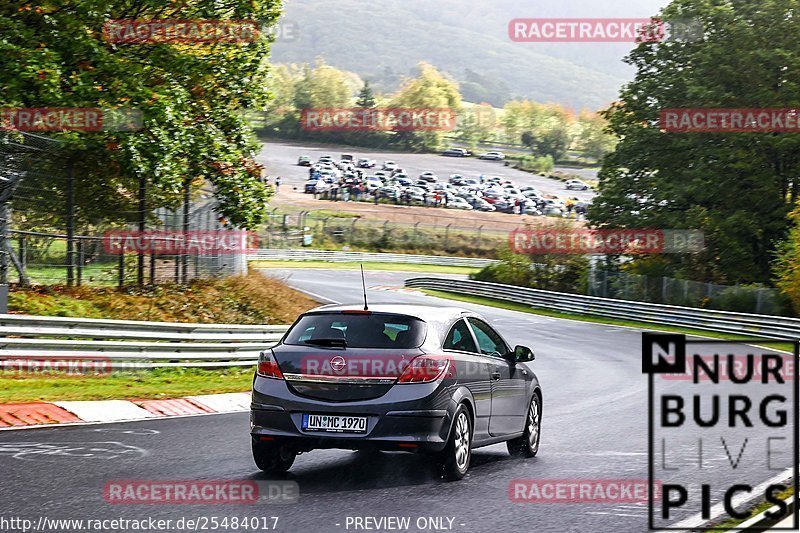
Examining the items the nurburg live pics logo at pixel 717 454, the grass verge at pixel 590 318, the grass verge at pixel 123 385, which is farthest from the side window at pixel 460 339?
the grass verge at pixel 590 318

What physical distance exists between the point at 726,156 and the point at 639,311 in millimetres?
7767

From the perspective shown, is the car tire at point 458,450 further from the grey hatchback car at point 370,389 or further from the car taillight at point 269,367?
the car taillight at point 269,367

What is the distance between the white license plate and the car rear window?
661mm

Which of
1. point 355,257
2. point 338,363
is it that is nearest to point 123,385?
point 338,363

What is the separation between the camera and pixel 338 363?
31.1 ft

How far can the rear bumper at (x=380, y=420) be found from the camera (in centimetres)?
931

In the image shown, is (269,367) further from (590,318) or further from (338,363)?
(590,318)

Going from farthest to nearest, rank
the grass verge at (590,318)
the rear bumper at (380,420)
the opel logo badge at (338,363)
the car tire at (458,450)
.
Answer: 1. the grass verge at (590,318)
2. the car tire at (458,450)
3. the opel logo badge at (338,363)
4. the rear bumper at (380,420)

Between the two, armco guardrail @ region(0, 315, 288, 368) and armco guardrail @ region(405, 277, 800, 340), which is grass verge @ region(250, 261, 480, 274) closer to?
armco guardrail @ region(405, 277, 800, 340)

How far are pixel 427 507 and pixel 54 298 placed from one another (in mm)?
14300

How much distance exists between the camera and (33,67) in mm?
21094

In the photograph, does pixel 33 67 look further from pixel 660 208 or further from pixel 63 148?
pixel 660 208

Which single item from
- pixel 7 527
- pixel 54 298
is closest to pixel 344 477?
pixel 7 527

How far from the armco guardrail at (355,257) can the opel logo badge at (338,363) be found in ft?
204
